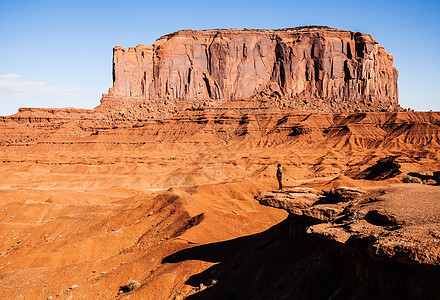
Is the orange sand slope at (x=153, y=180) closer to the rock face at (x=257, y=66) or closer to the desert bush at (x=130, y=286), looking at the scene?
the desert bush at (x=130, y=286)

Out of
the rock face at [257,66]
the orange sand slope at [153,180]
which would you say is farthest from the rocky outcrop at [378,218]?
the rock face at [257,66]

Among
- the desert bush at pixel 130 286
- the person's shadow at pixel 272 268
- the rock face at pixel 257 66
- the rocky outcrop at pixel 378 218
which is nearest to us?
the rocky outcrop at pixel 378 218

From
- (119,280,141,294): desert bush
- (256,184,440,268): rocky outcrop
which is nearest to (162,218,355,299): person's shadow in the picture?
(256,184,440,268): rocky outcrop

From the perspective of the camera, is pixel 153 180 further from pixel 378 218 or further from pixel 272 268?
pixel 378 218

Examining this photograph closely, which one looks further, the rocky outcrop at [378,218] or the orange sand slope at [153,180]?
the orange sand slope at [153,180]

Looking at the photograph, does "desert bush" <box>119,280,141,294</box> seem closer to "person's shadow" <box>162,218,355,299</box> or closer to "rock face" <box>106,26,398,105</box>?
"person's shadow" <box>162,218,355,299</box>

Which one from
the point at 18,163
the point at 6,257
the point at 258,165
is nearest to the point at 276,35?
the point at 258,165

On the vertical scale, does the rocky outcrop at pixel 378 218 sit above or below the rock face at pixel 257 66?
below
